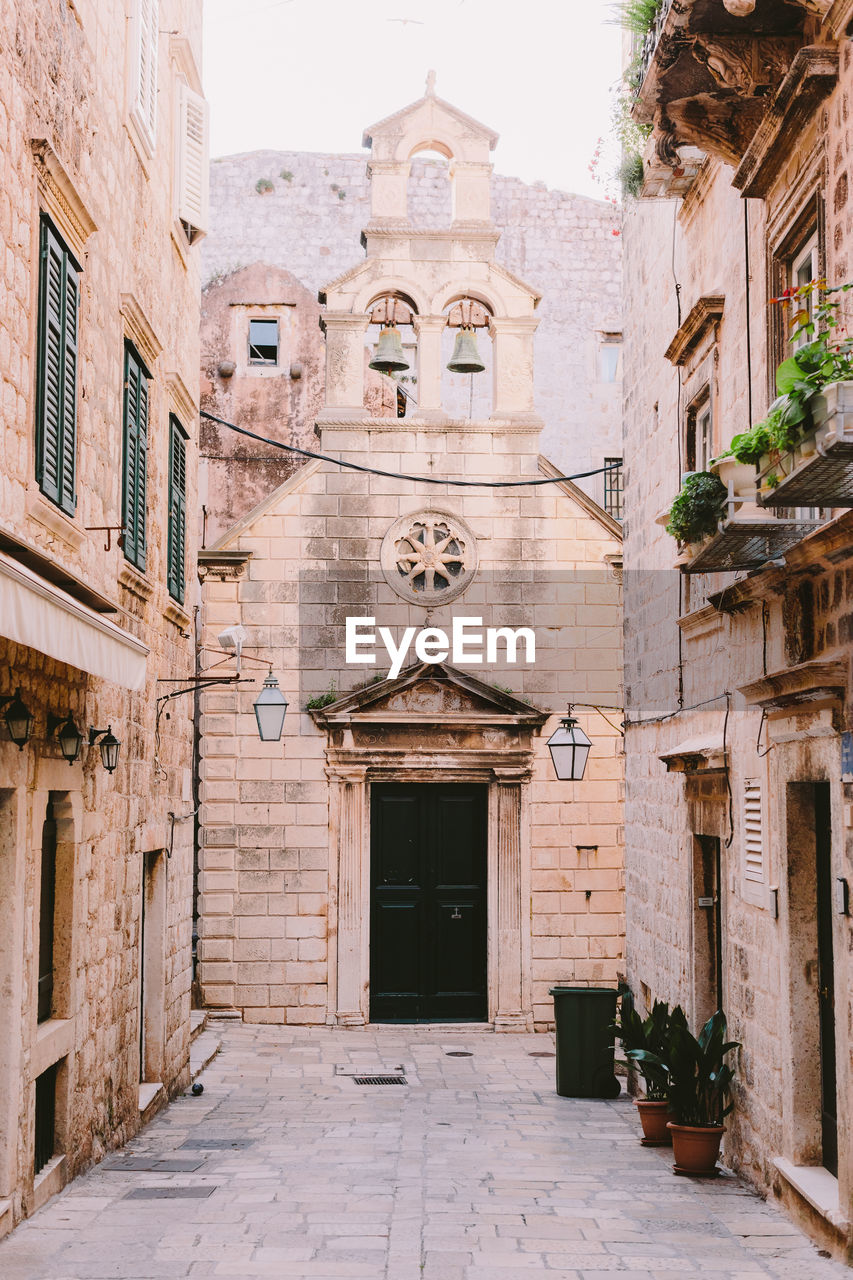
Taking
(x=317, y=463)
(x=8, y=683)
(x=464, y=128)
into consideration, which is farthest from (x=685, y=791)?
(x=464, y=128)

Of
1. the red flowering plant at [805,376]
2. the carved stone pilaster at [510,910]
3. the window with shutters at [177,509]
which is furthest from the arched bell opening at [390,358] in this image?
the red flowering plant at [805,376]

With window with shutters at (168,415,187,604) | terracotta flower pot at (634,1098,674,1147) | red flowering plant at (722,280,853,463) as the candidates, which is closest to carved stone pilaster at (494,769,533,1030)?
window with shutters at (168,415,187,604)

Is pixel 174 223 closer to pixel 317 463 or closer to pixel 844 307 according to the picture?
pixel 317 463

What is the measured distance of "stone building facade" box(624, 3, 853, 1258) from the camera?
21.4ft

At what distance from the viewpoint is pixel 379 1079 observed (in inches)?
498

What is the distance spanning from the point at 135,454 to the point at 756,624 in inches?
184

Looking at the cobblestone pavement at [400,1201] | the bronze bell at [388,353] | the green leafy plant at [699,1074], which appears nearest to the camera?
the cobblestone pavement at [400,1201]

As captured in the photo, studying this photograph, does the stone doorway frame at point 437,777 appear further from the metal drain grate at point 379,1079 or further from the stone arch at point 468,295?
the stone arch at point 468,295

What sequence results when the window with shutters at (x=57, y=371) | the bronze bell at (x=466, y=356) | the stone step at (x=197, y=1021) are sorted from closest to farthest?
the window with shutters at (x=57, y=371)
the stone step at (x=197, y=1021)
the bronze bell at (x=466, y=356)

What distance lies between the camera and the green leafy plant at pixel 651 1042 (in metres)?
8.73

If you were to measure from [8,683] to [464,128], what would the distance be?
11711mm

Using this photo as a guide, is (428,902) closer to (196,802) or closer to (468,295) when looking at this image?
(196,802)

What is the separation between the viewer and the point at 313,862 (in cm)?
1549

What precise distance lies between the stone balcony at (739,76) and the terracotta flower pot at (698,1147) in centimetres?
548
